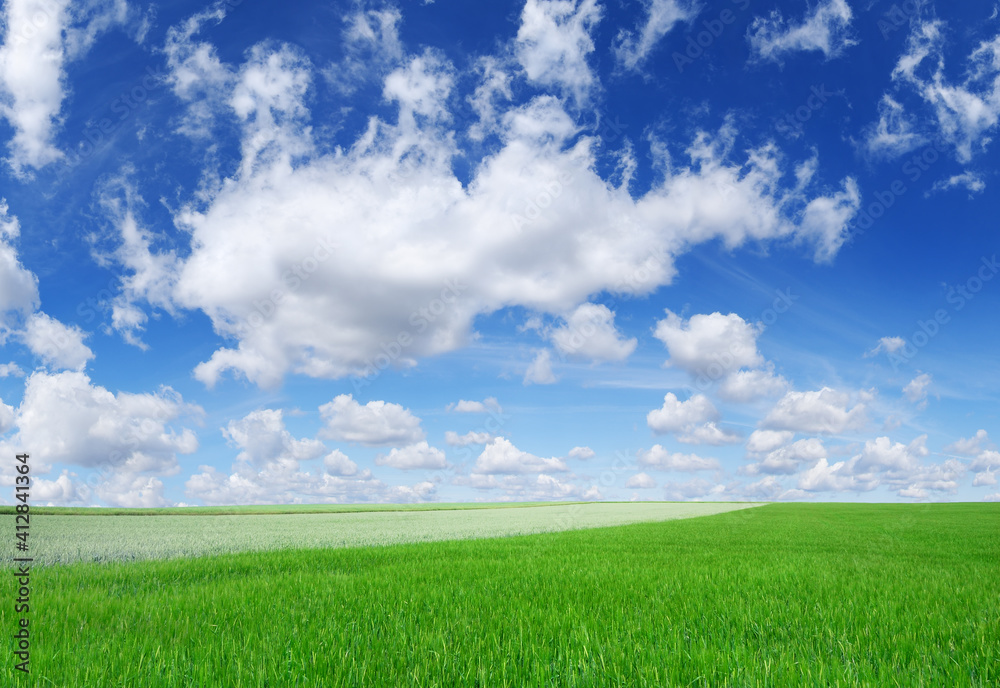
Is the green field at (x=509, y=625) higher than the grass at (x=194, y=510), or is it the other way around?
the green field at (x=509, y=625)

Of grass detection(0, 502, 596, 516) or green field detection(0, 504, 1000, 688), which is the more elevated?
green field detection(0, 504, 1000, 688)

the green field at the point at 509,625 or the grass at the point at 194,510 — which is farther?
the grass at the point at 194,510

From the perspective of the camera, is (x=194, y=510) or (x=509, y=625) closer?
(x=509, y=625)

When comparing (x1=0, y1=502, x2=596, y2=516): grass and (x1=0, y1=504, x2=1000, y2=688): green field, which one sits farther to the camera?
(x1=0, y1=502, x2=596, y2=516): grass

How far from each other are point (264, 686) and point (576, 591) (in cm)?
527

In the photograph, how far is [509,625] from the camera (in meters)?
5.92

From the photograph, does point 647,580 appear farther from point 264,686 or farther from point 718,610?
point 264,686

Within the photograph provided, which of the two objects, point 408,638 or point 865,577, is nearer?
point 408,638

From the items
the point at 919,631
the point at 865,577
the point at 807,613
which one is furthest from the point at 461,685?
the point at 865,577

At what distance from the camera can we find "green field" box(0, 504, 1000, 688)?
440cm

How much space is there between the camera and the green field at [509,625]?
440 cm

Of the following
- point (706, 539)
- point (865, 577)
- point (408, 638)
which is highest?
point (408, 638)

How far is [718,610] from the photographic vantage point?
22.9 ft

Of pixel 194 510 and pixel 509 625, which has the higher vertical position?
pixel 509 625
